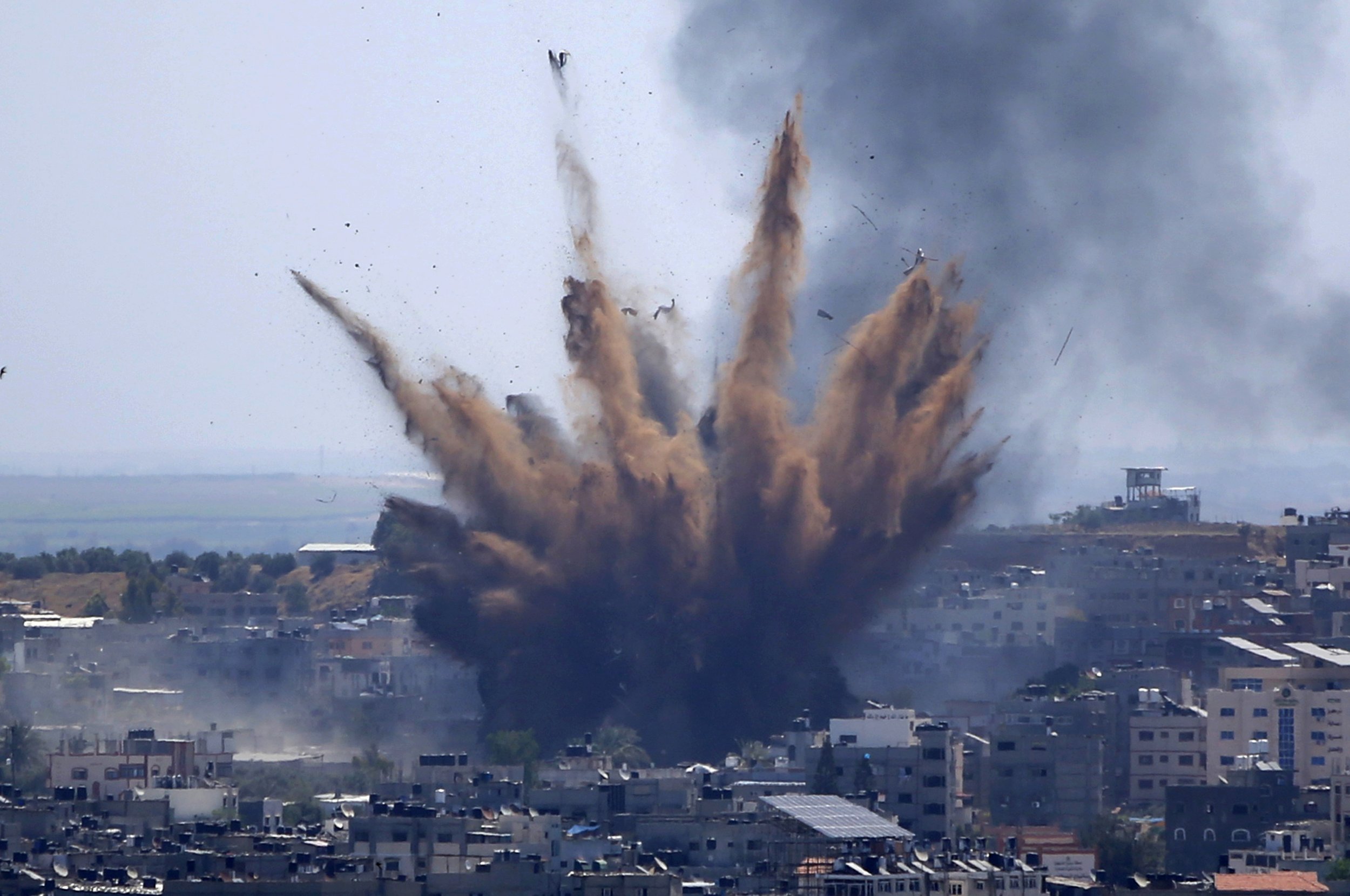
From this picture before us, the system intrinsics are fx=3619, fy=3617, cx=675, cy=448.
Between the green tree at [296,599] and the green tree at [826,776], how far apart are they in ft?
189

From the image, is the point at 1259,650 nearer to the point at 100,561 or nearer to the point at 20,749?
the point at 20,749

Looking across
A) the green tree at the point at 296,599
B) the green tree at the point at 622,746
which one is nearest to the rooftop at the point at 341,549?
the green tree at the point at 296,599

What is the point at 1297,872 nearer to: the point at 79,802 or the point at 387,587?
the point at 79,802

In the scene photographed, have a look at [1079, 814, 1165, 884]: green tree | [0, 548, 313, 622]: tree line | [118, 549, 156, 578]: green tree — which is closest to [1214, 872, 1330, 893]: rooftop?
[1079, 814, 1165, 884]: green tree

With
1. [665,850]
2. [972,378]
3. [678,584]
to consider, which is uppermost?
[972,378]

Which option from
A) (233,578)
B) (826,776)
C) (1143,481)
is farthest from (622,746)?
(1143,481)

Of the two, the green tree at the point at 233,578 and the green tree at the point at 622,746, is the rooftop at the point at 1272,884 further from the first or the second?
the green tree at the point at 233,578

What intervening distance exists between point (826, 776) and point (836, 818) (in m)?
9.50

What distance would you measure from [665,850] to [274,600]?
67.4 m

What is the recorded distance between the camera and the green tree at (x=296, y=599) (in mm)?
125688

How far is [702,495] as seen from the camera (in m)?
86.6

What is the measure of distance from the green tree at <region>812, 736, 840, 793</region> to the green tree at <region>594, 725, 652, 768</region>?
6.28m

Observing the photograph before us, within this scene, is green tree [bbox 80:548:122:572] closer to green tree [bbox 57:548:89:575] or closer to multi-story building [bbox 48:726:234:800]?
green tree [bbox 57:548:89:575]

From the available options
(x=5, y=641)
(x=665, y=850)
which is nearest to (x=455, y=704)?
(x=5, y=641)
